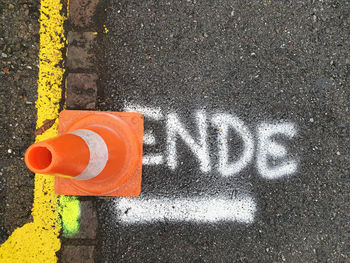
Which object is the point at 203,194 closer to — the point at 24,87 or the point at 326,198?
the point at 326,198

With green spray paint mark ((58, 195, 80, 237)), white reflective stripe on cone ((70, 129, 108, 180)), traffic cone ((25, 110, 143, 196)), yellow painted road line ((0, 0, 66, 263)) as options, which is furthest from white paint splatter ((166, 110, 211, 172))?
yellow painted road line ((0, 0, 66, 263))

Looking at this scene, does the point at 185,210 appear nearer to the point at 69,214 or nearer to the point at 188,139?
the point at 188,139

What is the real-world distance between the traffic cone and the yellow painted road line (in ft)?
0.49

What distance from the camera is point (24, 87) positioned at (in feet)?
6.70

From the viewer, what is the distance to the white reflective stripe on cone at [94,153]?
161 cm

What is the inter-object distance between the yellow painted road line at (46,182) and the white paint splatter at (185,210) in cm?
51

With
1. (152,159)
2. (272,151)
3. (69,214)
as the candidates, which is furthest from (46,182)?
(272,151)

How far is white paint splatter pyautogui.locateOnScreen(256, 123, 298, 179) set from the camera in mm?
2043

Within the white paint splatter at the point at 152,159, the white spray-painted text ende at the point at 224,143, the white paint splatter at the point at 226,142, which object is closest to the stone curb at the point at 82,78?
the white spray-painted text ende at the point at 224,143

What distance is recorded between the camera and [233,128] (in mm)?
2051

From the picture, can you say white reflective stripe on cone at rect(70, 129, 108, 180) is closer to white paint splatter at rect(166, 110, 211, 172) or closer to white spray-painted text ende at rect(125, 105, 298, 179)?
white spray-painted text ende at rect(125, 105, 298, 179)

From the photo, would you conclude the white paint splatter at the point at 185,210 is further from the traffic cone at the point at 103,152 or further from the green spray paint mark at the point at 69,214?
the green spray paint mark at the point at 69,214

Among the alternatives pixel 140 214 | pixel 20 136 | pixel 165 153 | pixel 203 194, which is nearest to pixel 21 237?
pixel 20 136

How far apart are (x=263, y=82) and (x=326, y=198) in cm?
97
